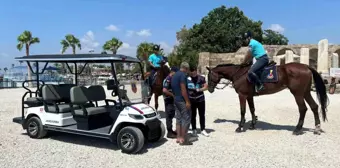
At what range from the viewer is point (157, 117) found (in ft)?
22.7

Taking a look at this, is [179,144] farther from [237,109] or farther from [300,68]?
[237,109]

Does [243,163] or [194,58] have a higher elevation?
[194,58]

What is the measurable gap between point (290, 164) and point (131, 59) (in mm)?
3824

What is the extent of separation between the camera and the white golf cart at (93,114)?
640cm

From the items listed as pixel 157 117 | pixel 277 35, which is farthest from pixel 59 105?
pixel 277 35

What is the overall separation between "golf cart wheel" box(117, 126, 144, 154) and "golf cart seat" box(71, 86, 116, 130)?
827mm

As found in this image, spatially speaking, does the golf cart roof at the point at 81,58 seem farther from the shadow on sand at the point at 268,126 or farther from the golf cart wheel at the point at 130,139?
the shadow on sand at the point at 268,126

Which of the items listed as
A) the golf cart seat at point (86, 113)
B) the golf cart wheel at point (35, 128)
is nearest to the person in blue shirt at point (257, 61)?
the golf cart seat at point (86, 113)

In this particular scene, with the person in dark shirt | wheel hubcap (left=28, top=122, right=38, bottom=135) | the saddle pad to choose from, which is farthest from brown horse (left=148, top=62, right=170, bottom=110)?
wheel hubcap (left=28, top=122, right=38, bottom=135)

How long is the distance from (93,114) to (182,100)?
6.26ft

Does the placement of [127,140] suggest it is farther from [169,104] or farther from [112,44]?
[112,44]

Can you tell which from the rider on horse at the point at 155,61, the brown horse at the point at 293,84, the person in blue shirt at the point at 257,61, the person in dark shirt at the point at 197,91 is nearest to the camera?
the person in dark shirt at the point at 197,91

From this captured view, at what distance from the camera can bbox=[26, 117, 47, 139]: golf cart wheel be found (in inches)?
288

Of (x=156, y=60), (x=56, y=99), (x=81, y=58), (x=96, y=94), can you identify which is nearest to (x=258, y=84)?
(x=156, y=60)
